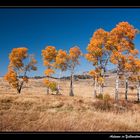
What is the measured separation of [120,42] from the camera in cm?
2114

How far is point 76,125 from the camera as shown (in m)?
6.69

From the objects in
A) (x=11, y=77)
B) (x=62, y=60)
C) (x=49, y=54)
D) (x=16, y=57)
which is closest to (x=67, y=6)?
(x=16, y=57)

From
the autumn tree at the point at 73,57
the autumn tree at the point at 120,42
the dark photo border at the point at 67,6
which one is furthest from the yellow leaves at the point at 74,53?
the dark photo border at the point at 67,6

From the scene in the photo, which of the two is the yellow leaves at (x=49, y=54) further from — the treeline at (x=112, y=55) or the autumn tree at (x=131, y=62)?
the autumn tree at (x=131, y=62)

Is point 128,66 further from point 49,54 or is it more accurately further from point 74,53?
point 49,54

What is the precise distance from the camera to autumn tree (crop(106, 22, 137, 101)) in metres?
20.8

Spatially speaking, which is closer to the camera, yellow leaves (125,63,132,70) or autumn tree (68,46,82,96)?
yellow leaves (125,63,132,70)

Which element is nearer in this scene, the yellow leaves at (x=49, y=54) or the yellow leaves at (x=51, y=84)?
the yellow leaves at (x=51, y=84)

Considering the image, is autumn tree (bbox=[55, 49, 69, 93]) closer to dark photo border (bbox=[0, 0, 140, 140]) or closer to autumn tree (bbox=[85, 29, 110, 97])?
autumn tree (bbox=[85, 29, 110, 97])

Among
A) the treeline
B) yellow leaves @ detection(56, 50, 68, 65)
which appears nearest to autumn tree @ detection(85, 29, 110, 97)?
the treeline

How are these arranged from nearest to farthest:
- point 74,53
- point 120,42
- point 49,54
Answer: point 120,42
point 74,53
point 49,54

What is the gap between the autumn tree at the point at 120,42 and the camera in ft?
68.1

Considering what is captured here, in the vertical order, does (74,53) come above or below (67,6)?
above

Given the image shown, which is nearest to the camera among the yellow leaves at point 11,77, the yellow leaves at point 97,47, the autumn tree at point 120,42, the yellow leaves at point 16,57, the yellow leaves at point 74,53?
the autumn tree at point 120,42
